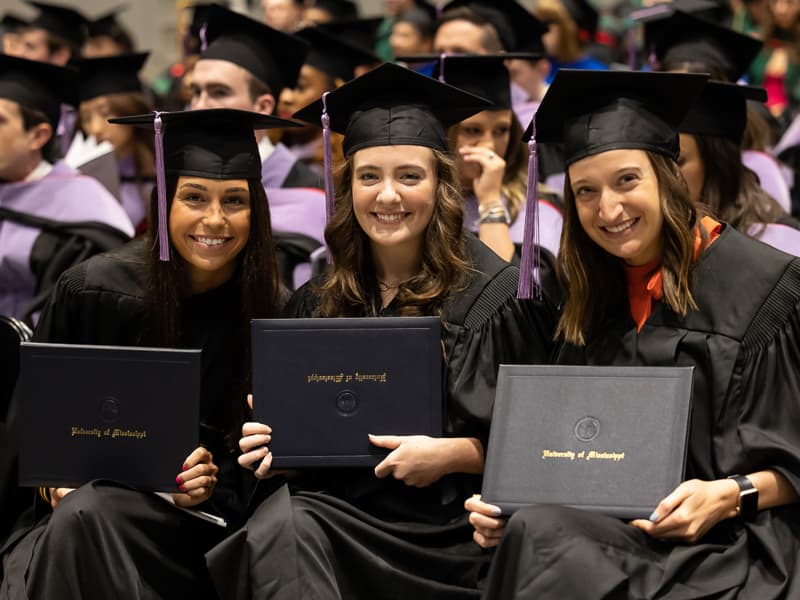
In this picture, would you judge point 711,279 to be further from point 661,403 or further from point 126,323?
point 126,323

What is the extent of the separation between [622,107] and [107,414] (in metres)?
1.58

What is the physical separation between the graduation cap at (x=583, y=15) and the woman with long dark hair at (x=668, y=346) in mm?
3619

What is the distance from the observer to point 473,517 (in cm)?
267

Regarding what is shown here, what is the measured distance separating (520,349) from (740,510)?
0.76 metres

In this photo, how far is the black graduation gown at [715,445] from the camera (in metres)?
2.48

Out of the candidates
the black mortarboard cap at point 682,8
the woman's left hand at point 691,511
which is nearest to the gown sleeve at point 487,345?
the woman's left hand at point 691,511

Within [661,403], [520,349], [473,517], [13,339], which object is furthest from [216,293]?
[661,403]

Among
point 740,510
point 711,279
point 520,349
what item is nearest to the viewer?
point 740,510

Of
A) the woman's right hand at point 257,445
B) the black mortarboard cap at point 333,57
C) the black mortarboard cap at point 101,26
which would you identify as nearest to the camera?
the woman's right hand at point 257,445

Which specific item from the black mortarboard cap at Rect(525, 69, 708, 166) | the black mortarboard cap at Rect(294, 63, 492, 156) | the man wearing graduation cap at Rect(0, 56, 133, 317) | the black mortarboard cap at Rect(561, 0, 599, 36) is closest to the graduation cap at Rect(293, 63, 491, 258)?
the black mortarboard cap at Rect(294, 63, 492, 156)

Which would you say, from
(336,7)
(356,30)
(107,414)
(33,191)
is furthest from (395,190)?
(336,7)

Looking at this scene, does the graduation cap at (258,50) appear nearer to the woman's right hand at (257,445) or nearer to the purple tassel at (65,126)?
the purple tassel at (65,126)

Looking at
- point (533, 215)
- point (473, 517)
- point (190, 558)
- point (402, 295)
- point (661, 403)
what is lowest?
point (190, 558)

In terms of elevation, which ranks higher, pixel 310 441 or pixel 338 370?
pixel 338 370
